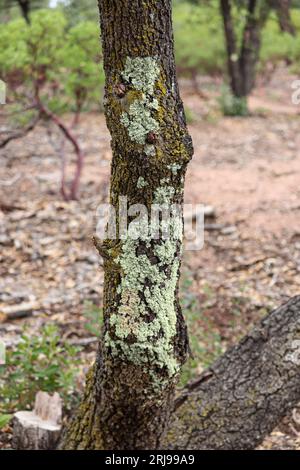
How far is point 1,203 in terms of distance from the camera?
680 centimetres

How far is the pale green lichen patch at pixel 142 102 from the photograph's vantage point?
6.98ft

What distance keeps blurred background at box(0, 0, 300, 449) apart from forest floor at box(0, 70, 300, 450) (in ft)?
0.05

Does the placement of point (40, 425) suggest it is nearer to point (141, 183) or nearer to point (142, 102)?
point (141, 183)

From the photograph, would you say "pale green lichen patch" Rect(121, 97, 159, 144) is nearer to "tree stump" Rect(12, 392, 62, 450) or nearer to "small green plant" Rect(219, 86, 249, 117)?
"tree stump" Rect(12, 392, 62, 450)

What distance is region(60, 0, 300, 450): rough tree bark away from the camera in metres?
2.14

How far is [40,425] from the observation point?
122 inches

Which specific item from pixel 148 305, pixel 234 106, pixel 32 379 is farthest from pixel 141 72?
pixel 234 106

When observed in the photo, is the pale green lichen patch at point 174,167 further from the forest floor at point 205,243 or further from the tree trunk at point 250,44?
the tree trunk at point 250,44

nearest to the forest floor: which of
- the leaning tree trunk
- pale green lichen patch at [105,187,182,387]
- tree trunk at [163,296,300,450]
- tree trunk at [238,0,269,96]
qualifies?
tree trunk at [163,296,300,450]

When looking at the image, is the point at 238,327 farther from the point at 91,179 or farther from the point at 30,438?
the point at 91,179

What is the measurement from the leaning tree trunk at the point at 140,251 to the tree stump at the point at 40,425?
0.43 metres

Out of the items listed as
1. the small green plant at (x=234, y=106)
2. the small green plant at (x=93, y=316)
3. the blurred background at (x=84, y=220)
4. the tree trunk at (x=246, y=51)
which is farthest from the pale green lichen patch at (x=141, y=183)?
the tree trunk at (x=246, y=51)
